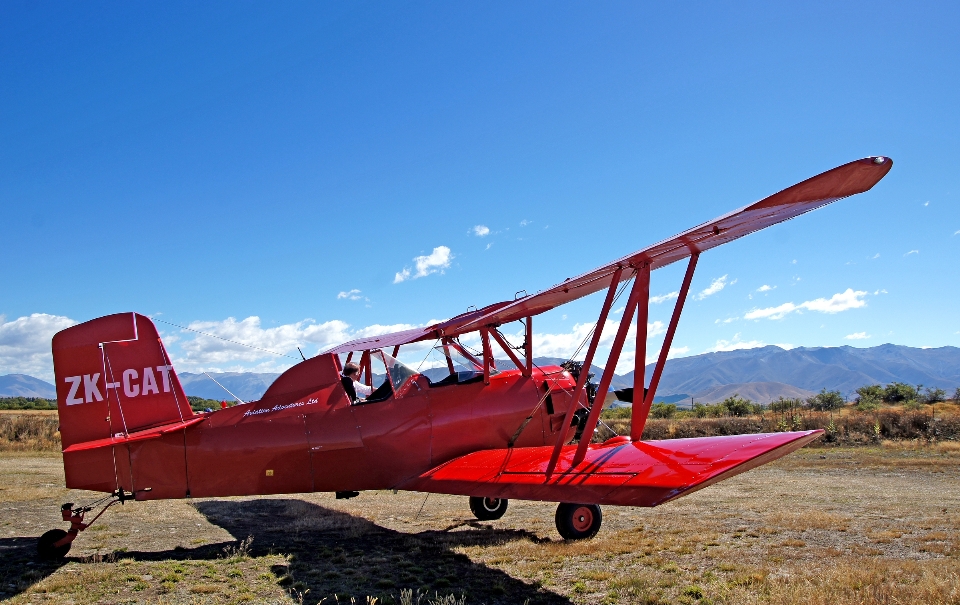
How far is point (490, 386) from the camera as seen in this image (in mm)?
9516

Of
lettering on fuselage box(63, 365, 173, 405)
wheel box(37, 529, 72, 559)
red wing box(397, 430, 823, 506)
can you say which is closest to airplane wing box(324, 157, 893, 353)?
red wing box(397, 430, 823, 506)

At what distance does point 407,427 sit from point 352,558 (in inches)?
83.5

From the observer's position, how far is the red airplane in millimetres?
6367

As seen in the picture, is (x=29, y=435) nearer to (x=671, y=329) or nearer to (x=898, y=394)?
(x=671, y=329)

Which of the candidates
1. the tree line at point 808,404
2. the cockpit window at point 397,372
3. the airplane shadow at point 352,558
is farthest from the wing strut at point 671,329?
the tree line at point 808,404

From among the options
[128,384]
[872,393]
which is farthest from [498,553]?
[872,393]

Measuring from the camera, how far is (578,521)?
7754 mm

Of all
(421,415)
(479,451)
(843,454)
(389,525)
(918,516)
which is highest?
(421,415)

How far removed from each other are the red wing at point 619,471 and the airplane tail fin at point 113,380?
132 inches

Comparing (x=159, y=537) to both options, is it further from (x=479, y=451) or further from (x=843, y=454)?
(x=843, y=454)

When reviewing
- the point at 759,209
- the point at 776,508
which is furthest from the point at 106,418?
the point at 776,508

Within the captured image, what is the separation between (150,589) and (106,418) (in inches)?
115

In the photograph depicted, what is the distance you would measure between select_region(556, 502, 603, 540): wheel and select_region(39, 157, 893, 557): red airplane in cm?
2

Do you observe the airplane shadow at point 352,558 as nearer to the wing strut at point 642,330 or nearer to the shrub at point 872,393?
the wing strut at point 642,330
